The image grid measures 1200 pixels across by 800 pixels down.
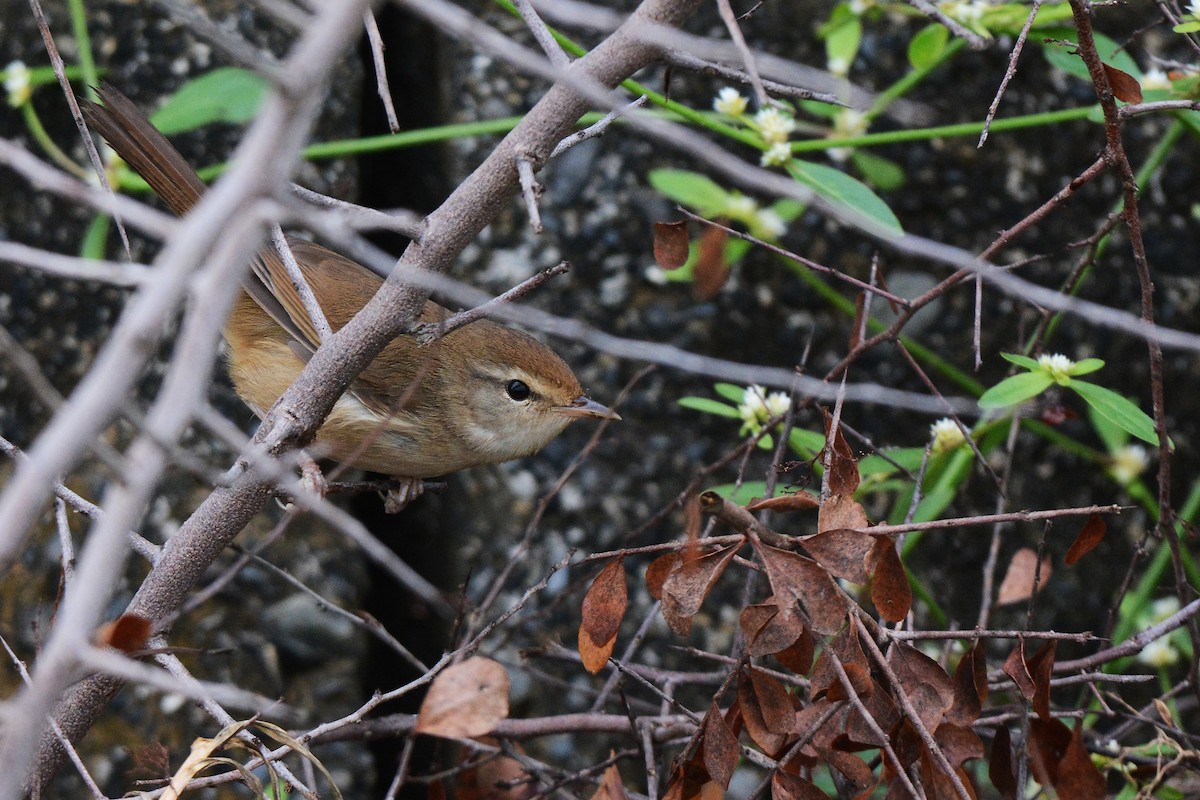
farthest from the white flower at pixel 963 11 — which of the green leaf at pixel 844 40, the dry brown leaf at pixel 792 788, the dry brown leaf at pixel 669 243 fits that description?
the dry brown leaf at pixel 792 788

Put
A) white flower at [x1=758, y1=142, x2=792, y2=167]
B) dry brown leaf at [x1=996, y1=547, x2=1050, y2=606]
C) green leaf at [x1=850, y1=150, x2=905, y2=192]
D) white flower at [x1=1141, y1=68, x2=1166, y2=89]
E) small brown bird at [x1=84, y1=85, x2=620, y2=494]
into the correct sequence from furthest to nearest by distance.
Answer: green leaf at [x1=850, y1=150, x2=905, y2=192] → small brown bird at [x1=84, y1=85, x2=620, y2=494] → white flower at [x1=1141, y1=68, x2=1166, y2=89] → white flower at [x1=758, y1=142, x2=792, y2=167] → dry brown leaf at [x1=996, y1=547, x2=1050, y2=606]

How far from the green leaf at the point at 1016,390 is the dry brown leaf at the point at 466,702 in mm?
904

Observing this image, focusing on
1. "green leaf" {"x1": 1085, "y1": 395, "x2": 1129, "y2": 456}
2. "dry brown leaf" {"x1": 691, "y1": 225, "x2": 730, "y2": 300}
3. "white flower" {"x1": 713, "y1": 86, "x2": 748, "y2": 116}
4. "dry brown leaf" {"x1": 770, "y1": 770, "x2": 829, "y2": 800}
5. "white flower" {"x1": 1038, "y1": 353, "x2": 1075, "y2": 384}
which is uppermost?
"dry brown leaf" {"x1": 691, "y1": 225, "x2": 730, "y2": 300}

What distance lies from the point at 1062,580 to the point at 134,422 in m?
2.74

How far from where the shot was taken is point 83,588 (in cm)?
71

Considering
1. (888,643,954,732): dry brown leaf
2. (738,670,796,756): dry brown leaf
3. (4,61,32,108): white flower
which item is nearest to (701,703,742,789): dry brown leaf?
(738,670,796,756): dry brown leaf

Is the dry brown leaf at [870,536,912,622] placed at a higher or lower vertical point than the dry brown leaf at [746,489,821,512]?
lower

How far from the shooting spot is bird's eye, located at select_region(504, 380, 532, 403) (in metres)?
2.79

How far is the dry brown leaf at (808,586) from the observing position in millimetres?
1511

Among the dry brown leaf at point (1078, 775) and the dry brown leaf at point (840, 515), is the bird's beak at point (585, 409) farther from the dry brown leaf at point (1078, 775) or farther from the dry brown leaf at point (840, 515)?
the dry brown leaf at point (1078, 775)

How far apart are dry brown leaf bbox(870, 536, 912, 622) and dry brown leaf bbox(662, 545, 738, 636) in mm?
227

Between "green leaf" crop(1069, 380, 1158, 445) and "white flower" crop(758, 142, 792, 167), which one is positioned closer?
"green leaf" crop(1069, 380, 1158, 445)

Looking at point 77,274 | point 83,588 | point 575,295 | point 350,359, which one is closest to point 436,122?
point 575,295

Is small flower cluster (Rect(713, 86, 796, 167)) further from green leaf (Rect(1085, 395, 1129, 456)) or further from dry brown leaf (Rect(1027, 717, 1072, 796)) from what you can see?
dry brown leaf (Rect(1027, 717, 1072, 796))
